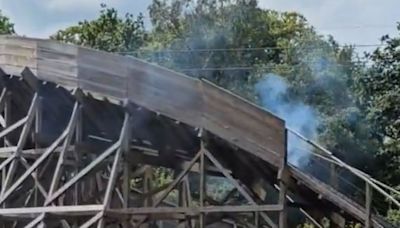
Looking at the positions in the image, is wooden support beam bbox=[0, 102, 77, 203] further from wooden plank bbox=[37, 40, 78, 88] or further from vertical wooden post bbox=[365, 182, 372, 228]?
vertical wooden post bbox=[365, 182, 372, 228]

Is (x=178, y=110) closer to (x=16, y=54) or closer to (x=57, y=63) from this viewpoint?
(x=57, y=63)

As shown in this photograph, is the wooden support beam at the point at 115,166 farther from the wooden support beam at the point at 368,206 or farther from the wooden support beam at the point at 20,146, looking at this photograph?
the wooden support beam at the point at 368,206

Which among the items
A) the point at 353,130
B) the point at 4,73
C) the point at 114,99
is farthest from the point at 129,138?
the point at 353,130

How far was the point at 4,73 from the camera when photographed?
13219 mm

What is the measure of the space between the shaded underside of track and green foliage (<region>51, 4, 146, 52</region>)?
18.9 metres

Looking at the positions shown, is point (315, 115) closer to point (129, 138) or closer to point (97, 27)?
point (97, 27)

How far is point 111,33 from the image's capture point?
32.9 m

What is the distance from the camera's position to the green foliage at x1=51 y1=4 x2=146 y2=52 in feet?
105

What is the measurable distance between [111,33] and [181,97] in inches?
836

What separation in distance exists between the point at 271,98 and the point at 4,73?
49.5 feet

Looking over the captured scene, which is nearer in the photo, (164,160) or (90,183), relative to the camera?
(164,160)

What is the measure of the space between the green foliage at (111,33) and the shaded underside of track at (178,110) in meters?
18.9

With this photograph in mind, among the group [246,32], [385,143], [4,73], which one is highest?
[246,32]

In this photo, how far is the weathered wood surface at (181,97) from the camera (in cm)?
1193
